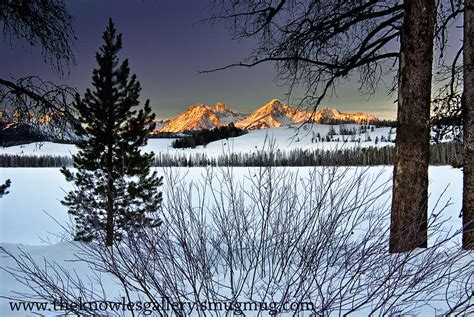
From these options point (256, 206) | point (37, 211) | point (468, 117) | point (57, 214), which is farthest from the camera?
point (37, 211)

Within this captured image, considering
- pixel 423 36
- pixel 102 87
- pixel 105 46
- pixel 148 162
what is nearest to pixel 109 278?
pixel 423 36

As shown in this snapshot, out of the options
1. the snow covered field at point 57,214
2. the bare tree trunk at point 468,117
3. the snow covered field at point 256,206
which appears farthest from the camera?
the bare tree trunk at point 468,117

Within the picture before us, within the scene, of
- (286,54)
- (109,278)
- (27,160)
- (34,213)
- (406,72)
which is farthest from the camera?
(27,160)

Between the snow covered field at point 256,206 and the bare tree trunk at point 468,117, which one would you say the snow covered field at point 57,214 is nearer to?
the snow covered field at point 256,206

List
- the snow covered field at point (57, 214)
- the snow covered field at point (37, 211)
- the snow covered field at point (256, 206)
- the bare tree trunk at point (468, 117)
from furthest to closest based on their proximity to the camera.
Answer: the snow covered field at point (37, 211), the bare tree trunk at point (468, 117), the snow covered field at point (57, 214), the snow covered field at point (256, 206)

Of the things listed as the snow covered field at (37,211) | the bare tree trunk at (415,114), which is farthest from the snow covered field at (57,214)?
the bare tree trunk at (415,114)

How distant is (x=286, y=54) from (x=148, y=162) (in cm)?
754

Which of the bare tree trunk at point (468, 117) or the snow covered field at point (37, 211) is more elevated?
the bare tree trunk at point (468, 117)

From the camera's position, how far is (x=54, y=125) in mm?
5750

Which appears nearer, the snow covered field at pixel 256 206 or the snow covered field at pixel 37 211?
the snow covered field at pixel 256 206

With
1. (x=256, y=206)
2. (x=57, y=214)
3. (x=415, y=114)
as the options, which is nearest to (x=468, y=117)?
(x=415, y=114)

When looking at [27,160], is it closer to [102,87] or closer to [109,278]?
[102,87]

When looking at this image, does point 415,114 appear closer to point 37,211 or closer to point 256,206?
point 256,206

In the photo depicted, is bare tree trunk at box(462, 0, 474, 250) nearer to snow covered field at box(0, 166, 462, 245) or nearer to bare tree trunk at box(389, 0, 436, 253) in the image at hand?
bare tree trunk at box(389, 0, 436, 253)
